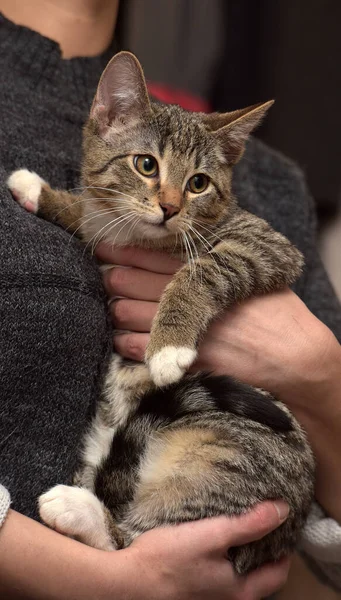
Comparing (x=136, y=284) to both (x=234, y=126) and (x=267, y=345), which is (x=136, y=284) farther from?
(x=234, y=126)

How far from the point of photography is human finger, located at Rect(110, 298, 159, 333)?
1.23 metres

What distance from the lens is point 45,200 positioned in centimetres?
128

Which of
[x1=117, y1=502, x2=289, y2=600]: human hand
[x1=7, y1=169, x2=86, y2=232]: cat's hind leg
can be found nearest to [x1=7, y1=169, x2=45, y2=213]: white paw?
[x1=7, y1=169, x2=86, y2=232]: cat's hind leg

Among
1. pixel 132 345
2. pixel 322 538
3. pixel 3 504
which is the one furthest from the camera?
pixel 322 538

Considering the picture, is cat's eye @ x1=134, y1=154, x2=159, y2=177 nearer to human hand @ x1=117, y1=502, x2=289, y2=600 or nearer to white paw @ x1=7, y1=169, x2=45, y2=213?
white paw @ x1=7, y1=169, x2=45, y2=213

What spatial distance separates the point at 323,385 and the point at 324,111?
1.48 metres

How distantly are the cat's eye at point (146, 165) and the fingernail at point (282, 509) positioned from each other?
693mm

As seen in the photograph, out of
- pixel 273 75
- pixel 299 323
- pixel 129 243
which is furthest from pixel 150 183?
pixel 273 75

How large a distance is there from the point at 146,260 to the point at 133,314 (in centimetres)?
12

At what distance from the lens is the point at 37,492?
3.45 ft

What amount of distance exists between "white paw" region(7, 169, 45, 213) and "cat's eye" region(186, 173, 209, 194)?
12.5 inches

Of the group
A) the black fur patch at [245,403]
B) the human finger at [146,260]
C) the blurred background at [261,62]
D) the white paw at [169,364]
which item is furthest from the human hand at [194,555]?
the blurred background at [261,62]

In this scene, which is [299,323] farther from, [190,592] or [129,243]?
[190,592]

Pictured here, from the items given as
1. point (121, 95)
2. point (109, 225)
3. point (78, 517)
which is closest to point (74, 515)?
point (78, 517)
